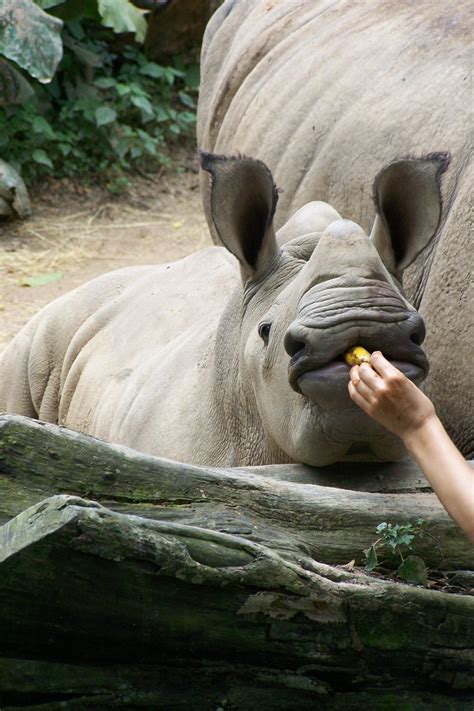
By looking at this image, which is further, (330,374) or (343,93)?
(343,93)

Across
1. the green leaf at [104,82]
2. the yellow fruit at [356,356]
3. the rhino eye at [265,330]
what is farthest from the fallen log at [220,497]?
the green leaf at [104,82]

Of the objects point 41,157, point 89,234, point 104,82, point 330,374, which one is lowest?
point 89,234

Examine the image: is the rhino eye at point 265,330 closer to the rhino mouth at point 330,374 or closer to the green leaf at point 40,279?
the rhino mouth at point 330,374

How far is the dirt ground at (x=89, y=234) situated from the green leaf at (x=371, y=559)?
4.90 metres

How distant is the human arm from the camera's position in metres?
2.48

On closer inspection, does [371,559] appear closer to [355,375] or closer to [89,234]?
[355,375]

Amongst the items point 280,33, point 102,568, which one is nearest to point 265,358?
point 102,568

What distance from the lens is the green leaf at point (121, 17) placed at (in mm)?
10258

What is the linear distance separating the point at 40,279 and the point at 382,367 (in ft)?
19.7

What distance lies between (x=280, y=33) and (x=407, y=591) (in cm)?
429

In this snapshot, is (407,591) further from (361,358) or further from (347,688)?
(361,358)

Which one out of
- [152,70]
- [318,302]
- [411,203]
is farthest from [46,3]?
[318,302]

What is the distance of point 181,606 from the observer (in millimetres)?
2342

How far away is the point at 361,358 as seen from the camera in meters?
2.89
